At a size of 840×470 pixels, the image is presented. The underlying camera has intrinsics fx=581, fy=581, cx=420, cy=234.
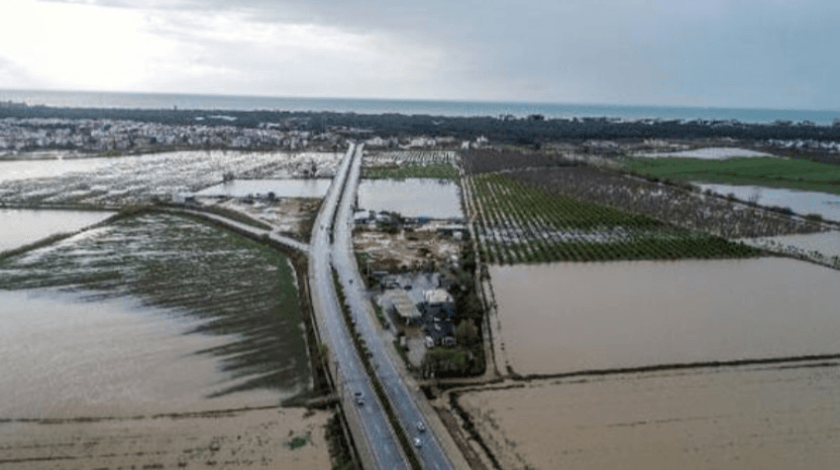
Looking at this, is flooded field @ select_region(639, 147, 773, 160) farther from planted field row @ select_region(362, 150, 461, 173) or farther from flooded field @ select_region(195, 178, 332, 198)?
flooded field @ select_region(195, 178, 332, 198)

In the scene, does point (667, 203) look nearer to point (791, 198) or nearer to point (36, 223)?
point (791, 198)

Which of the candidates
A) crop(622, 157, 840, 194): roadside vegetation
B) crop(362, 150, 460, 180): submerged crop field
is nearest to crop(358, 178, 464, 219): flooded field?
crop(362, 150, 460, 180): submerged crop field

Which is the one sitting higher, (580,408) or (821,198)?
(821,198)

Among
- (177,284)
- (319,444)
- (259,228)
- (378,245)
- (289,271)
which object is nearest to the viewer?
(319,444)

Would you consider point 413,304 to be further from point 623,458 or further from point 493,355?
point 623,458

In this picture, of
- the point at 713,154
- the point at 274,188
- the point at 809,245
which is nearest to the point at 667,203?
the point at 809,245

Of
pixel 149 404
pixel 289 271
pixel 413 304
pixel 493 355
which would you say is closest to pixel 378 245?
pixel 289 271
